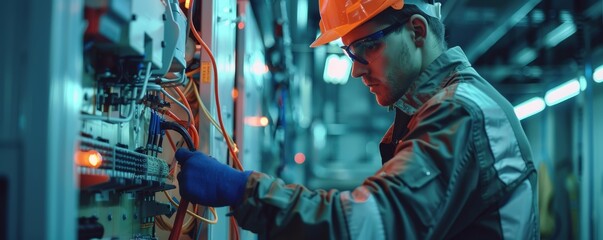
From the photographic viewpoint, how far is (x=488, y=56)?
746cm

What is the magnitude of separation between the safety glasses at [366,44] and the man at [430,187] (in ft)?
0.57

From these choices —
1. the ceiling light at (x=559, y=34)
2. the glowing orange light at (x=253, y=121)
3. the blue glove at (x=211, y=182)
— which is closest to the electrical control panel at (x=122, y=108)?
the blue glove at (x=211, y=182)

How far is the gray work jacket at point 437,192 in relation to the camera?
1468 millimetres

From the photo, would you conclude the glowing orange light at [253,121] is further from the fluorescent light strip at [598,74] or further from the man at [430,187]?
the fluorescent light strip at [598,74]

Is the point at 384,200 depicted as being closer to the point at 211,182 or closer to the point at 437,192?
the point at 437,192

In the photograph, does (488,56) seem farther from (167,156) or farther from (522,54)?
(167,156)

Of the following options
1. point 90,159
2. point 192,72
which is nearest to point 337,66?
point 192,72

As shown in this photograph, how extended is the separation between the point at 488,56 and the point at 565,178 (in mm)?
1643

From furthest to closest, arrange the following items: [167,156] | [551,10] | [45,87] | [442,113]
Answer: [551,10]
[167,156]
[442,113]
[45,87]

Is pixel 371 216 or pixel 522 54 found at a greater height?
pixel 522 54

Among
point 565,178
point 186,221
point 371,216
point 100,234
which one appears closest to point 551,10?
point 565,178

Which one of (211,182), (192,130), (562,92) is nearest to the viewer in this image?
Answer: (211,182)

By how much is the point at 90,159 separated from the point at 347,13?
1062 millimetres

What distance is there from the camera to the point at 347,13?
205cm
